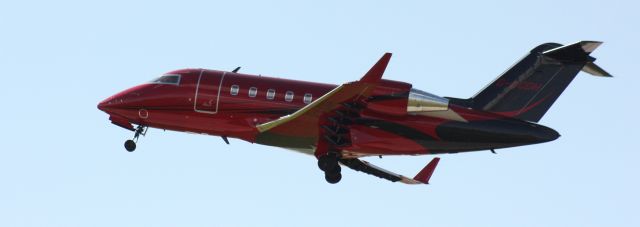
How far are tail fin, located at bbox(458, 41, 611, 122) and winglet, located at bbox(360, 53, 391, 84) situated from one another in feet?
19.2

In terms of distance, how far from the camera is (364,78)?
208 feet

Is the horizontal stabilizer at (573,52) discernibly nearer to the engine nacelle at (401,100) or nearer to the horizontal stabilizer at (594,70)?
the horizontal stabilizer at (594,70)

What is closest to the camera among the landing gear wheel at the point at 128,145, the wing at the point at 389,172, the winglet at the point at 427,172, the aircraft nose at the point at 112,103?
the landing gear wheel at the point at 128,145

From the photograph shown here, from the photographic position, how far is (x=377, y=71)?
6294 centimetres

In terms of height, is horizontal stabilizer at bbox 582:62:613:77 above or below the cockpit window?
above

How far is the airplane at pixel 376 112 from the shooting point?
2616 inches

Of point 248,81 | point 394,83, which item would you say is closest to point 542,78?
point 394,83

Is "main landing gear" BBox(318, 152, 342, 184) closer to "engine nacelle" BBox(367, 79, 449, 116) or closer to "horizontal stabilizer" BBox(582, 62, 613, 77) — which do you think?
"engine nacelle" BBox(367, 79, 449, 116)

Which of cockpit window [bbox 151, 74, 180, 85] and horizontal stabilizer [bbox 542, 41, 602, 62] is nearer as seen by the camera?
horizontal stabilizer [bbox 542, 41, 602, 62]

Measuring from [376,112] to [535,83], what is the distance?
19.8ft

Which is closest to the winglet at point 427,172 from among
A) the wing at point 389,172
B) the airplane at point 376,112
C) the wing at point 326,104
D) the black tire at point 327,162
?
the wing at point 389,172

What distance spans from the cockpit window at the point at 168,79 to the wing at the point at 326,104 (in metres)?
4.57

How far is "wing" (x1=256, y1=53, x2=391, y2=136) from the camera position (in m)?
63.1

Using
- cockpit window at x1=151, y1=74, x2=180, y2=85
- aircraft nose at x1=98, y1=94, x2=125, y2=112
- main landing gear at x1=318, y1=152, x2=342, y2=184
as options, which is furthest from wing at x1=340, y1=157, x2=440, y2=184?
aircraft nose at x1=98, y1=94, x2=125, y2=112
